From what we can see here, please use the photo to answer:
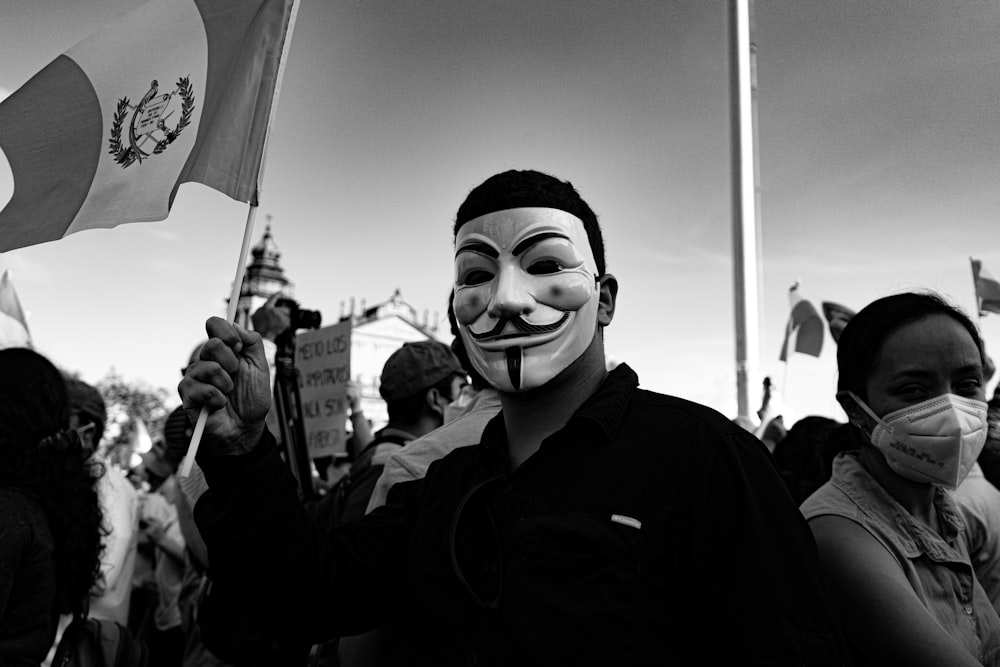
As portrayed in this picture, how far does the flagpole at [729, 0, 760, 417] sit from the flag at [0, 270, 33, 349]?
6.66 metres

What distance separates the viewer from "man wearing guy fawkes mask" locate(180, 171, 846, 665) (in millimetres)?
1549

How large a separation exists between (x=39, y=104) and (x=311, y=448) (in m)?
3.84

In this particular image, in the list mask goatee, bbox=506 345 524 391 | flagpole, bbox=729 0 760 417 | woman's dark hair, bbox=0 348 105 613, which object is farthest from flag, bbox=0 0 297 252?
flagpole, bbox=729 0 760 417

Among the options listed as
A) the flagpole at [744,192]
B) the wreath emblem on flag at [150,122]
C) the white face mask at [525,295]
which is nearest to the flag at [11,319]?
the wreath emblem on flag at [150,122]

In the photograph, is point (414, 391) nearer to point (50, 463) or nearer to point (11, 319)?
point (50, 463)

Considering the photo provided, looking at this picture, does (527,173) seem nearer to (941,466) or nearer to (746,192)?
(941,466)

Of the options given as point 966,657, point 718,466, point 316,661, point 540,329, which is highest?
point 540,329

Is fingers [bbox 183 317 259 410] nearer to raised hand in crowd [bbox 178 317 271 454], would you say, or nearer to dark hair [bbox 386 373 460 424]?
raised hand in crowd [bbox 178 317 271 454]

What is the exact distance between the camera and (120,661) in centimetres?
297

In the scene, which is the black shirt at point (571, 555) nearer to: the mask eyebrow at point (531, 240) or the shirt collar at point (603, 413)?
the shirt collar at point (603, 413)

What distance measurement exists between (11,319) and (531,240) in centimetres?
471

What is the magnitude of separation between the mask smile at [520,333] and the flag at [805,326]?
9243mm

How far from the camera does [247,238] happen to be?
211cm

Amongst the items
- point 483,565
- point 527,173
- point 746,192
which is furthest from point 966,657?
point 746,192
